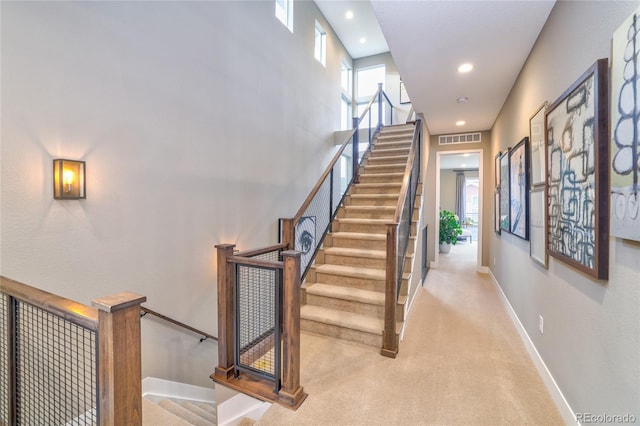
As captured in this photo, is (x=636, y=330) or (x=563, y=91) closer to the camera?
(x=636, y=330)

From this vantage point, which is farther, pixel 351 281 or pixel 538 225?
pixel 351 281

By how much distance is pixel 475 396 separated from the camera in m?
2.11

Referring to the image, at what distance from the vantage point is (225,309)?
2.23 m

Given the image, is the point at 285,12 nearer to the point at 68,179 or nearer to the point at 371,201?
the point at 371,201

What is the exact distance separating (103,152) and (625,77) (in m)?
3.16

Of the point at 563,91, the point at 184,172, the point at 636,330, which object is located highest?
the point at 563,91

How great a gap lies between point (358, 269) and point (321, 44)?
17.1 ft

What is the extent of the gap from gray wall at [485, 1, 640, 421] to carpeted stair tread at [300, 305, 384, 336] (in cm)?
134

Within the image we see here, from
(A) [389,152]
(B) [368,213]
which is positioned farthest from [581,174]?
(A) [389,152]

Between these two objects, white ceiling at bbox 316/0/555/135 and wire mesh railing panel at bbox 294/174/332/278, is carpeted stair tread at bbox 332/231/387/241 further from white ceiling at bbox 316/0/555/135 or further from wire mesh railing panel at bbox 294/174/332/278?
white ceiling at bbox 316/0/555/135

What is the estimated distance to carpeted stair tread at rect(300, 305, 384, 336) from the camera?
283 centimetres

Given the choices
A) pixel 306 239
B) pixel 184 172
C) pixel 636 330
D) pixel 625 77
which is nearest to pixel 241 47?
pixel 184 172

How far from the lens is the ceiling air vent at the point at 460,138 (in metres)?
5.80

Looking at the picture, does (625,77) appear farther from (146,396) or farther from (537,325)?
(146,396)
